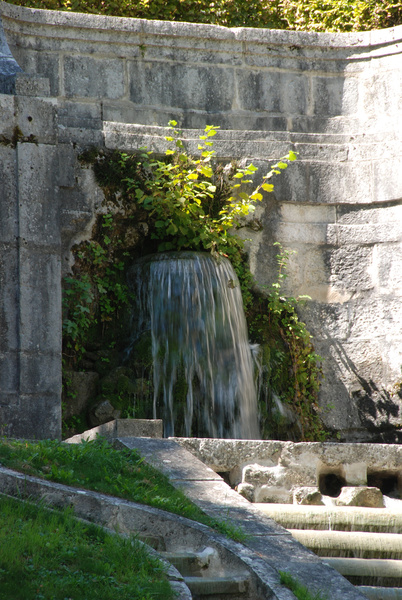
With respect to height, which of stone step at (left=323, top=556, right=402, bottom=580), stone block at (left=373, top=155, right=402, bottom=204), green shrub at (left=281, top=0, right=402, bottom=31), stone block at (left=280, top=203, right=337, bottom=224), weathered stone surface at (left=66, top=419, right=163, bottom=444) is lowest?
stone step at (left=323, top=556, right=402, bottom=580)

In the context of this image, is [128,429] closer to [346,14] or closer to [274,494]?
[274,494]

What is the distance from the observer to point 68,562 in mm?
3211

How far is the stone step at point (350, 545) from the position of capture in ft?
13.9

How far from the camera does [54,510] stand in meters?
3.71

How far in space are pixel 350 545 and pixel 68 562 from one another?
5.62ft

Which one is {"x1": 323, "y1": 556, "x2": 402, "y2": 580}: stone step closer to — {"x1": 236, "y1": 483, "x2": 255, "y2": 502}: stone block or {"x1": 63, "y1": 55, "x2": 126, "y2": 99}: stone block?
{"x1": 236, "y1": 483, "x2": 255, "y2": 502}: stone block

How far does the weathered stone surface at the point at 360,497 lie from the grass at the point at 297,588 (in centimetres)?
150

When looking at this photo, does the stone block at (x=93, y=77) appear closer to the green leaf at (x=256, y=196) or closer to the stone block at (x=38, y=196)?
the green leaf at (x=256, y=196)

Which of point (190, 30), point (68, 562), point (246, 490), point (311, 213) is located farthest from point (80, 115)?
point (68, 562)

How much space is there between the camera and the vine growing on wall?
7.79 meters

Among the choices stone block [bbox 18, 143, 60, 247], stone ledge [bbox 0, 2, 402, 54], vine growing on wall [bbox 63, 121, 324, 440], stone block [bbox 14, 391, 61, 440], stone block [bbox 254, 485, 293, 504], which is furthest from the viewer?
stone ledge [bbox 0, 2, 402, 54]

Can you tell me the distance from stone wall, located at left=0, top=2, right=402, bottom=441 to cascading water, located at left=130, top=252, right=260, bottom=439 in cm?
84

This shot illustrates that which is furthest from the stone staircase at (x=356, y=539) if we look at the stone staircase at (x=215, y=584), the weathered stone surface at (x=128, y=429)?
the weathered stone surface at (x=128, y=429)

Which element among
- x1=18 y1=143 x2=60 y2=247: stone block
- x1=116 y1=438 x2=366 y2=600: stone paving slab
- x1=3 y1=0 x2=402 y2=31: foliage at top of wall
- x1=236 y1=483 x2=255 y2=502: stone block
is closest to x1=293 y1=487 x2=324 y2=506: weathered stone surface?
x1=236 y1=483 x2=255 y2=502: stone block
